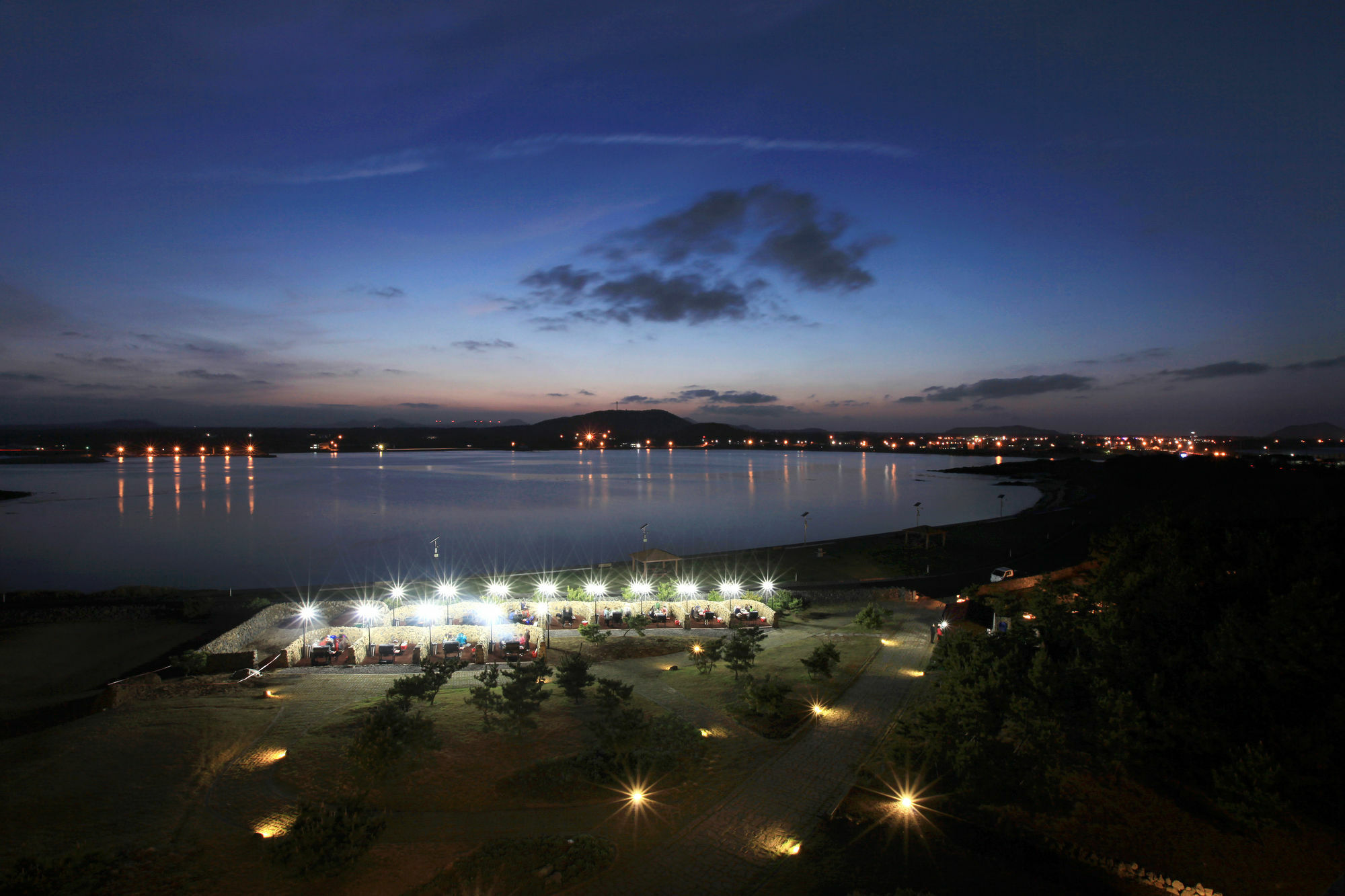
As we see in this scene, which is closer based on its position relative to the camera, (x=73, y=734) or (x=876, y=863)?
(x=876, y=863)

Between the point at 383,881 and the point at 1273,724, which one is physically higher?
the point at 1273,724

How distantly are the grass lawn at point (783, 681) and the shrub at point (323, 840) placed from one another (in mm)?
5237

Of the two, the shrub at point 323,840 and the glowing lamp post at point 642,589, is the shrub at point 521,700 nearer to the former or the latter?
the shrub at point 323,840

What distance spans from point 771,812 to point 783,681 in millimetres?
4094

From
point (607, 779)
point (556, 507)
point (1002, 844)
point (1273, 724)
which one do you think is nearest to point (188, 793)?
point (607, 779)

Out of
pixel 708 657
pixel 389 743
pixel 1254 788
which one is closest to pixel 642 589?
pixel 708 657

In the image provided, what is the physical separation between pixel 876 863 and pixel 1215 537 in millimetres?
7039

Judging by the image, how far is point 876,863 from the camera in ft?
20.9

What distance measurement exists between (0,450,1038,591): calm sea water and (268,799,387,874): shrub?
24.9m

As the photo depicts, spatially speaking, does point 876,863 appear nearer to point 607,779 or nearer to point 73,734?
point 607,779

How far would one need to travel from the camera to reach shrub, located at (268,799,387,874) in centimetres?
586

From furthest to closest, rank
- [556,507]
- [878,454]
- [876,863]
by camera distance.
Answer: [878,454] < [556,507] < [876,863]

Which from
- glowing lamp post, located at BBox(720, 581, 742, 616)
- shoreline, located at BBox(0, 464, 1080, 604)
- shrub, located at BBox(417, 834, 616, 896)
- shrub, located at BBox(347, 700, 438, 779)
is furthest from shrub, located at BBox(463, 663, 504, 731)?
shoreline, located at BBox(0, 464, 1080, 604)

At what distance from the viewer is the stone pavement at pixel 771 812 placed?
600cm
